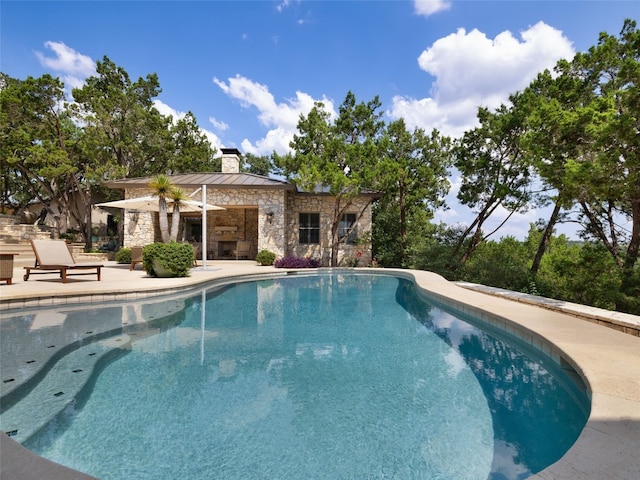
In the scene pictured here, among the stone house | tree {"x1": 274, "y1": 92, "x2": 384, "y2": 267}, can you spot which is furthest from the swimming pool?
the stone house

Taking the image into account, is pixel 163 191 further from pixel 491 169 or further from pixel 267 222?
pixel 491 169

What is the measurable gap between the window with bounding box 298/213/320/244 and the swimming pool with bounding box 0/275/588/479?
10.4 metres

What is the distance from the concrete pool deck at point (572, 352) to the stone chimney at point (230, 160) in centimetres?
983

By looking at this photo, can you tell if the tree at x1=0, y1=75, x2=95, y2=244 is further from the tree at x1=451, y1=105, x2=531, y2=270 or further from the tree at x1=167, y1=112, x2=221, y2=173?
the tree at x1=451, y1=105, x2=531, y2=270

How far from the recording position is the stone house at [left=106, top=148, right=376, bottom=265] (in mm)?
14539

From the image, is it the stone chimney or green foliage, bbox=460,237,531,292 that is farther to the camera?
the stone chimney

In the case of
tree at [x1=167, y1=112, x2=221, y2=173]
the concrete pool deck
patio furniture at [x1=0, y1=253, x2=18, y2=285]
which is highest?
tree at [x1=167, y1=112, x2=221, y2=173]

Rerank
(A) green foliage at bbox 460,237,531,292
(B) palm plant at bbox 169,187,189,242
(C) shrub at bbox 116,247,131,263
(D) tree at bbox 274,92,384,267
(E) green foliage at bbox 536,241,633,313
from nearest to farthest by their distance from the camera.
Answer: (E) green foliage at bbox 536,241,633,313, (B) palm plant at bbox 169,187,189,242, (A) green foliage at bbox 460,237,531,292, (D) tree at bbox 274,92,384,267, (C) shrub at bbox 116,247,131,263

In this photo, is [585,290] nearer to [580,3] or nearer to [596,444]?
[580,3]

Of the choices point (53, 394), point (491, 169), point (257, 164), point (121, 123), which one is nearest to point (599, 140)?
point (491, 169)

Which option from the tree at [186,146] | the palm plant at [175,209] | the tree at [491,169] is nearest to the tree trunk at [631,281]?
the tree at [491,169]

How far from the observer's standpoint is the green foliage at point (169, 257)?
29.9 ft

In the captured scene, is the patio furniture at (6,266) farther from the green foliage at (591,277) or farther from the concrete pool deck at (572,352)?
the green foliage at (591,277)

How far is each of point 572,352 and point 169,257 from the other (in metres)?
9.01
